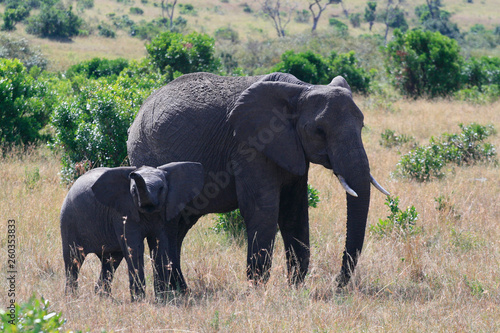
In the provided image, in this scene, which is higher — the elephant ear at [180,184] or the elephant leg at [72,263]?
the elephant ear at [180,184]

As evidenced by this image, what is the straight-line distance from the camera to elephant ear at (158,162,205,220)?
5.08m

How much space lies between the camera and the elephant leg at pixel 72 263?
5.32 meters

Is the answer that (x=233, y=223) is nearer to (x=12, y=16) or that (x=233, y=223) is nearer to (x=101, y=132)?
(x=101, y=132)

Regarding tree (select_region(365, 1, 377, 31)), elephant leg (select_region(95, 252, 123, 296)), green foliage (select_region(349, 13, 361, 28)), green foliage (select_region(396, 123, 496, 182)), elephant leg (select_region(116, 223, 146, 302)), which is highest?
elephant leg (select_region(116, 223, 146, 302))

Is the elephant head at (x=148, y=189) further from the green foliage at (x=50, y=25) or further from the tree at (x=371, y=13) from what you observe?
the tree at (x=371, y=13)

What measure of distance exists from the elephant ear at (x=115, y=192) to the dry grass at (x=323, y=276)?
73 cm

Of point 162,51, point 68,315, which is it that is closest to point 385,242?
point 68,315

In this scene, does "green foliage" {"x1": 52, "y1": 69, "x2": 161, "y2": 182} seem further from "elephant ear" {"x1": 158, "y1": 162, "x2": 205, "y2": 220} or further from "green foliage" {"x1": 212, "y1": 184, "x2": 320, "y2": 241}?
"elephant ear" {"x1": 158, "y1": 162, "x2": 205, "y2": 220}

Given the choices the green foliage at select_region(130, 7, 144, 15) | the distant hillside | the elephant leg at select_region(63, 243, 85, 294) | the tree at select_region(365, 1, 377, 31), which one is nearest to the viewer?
the elephant leg at select_region(63, 243, 85, 294)

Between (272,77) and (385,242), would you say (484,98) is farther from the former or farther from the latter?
(272,77)

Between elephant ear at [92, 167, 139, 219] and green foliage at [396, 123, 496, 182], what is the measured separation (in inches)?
234

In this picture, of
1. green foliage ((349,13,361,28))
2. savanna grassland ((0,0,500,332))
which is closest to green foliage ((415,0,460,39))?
green foliage ((349,13,361,28))

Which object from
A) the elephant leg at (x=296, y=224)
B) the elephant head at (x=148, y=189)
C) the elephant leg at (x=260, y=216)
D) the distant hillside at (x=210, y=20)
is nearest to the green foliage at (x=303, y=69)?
the distant hillside at (x=210, y=20)

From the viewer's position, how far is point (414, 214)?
7.12 meters
